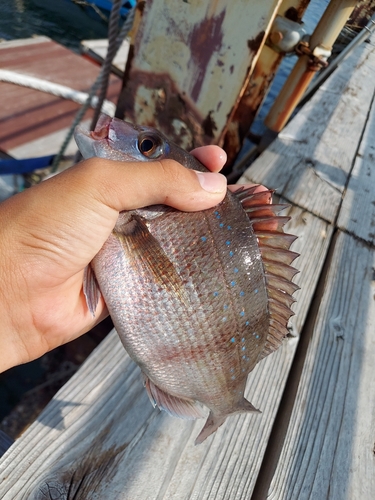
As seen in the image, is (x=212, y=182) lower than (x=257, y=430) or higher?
higher

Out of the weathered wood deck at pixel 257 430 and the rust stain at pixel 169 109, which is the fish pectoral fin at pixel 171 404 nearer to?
the weathered wood deck at pixel 257 430

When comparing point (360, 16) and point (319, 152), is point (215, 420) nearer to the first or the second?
point (319, 152)

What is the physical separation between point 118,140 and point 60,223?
0.43 m

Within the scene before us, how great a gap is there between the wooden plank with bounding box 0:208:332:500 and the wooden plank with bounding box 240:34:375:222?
137 centimetres

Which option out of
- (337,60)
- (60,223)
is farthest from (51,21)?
(60,223)

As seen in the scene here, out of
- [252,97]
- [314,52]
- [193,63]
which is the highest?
[314,52]

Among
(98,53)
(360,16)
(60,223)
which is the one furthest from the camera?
(360,16)

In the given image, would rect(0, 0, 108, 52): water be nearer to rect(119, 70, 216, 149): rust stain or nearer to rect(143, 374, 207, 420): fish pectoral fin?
rect(119, 70, 216, 149): rust stain

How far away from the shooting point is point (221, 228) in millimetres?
1285

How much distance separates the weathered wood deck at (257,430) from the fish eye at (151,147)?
0.84 m

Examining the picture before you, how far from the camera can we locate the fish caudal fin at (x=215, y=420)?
119 cm

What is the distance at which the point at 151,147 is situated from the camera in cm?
137

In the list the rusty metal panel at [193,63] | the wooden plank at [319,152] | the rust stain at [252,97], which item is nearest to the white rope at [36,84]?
the rusty metal panel at [193,63]

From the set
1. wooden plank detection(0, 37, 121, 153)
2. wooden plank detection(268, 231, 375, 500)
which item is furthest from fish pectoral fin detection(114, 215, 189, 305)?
wooden plank detection(0, 37, 121, 153)
